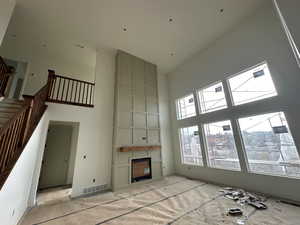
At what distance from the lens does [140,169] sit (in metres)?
5.34

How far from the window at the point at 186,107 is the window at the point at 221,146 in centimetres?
108

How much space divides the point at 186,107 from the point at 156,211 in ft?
16.0

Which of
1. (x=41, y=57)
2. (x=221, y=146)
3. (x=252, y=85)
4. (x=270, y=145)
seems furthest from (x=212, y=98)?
(x=41, y=57)

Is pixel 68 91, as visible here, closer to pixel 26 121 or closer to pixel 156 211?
pixel 26 121

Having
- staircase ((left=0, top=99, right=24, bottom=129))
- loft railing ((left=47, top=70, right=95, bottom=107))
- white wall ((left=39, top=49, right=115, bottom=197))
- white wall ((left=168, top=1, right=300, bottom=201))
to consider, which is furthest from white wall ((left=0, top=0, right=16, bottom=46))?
white wall ((left=168, top=1, right=300, bottom=201))

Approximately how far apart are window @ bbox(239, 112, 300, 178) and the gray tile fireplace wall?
3.53 metres

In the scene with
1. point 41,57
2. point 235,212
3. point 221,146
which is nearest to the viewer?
point 235,212

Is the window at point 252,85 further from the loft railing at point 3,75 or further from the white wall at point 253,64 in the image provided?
the loft railing at point 3,75

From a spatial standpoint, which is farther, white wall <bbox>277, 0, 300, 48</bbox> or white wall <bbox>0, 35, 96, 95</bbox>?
white wall <bbox>0, 35, 96, 95</bbox>

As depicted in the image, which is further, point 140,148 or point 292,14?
point 140,148

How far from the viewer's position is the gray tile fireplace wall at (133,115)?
16.3 feet

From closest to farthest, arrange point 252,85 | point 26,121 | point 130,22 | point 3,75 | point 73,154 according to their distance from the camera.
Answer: point 26,121
point 3,75
point 252,85
point 130,22
point 73,154

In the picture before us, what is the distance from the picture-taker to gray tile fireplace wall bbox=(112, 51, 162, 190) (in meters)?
4.96

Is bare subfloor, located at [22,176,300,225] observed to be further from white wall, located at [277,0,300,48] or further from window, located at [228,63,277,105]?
white wall, located at [277,0,300,48]
